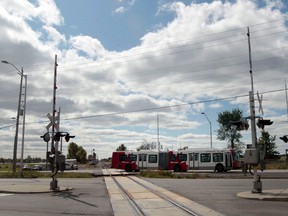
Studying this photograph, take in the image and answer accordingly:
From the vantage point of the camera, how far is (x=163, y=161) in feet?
159

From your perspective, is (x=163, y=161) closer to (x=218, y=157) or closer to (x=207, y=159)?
(x=207, y=159)

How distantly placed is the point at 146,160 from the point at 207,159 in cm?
843

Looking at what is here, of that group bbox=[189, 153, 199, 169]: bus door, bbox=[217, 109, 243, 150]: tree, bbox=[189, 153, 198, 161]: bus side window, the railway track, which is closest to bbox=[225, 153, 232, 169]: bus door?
bbox=[189, 153, 199, 169]: bus door

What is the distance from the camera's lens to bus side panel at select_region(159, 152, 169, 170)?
4841 centimetres

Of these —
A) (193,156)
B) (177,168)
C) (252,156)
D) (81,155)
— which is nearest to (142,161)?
(177,168)

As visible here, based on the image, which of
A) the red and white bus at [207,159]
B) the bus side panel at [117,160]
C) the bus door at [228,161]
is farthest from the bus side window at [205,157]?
the bus side panel at [117,160]

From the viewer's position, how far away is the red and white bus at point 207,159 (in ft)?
145

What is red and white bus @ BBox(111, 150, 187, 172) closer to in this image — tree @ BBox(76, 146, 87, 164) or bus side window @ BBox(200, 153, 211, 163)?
bus side window @ BBox(200, 153, 211, 163)

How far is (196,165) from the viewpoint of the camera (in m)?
46.5

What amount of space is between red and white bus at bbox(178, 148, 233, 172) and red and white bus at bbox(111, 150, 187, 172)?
3.27 ft

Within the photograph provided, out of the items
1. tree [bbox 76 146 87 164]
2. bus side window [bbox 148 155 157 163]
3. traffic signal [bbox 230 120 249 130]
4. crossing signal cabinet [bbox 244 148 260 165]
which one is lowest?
crossing signal cabinet [bbox 244 148 260 165]

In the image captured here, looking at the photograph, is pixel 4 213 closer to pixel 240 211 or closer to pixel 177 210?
pixel 177 210

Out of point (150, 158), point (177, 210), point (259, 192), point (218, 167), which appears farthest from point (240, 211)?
point (150, 158)

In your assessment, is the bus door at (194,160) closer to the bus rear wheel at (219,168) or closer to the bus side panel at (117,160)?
the bus rear wheel at (219,168)
